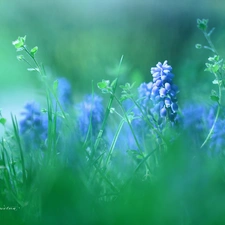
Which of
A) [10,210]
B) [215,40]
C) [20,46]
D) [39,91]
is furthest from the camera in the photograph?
[215,40]

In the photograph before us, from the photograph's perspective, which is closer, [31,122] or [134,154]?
[134,154]

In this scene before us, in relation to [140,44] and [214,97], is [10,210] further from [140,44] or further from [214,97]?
[140,44]

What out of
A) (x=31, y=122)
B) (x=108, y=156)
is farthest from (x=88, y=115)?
(x=108, y=156)

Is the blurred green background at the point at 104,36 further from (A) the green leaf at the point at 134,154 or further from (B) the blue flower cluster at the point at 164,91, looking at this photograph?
(A) the green leaf at the point at 134,154

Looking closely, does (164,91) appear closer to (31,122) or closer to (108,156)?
(108,156)

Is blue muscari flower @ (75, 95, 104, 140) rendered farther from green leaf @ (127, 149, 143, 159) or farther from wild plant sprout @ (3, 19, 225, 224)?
green leaf @ (127, 149, 143, 159)

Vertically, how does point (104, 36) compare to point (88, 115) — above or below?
above

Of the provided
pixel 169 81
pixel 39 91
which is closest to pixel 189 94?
pixel 169 81
